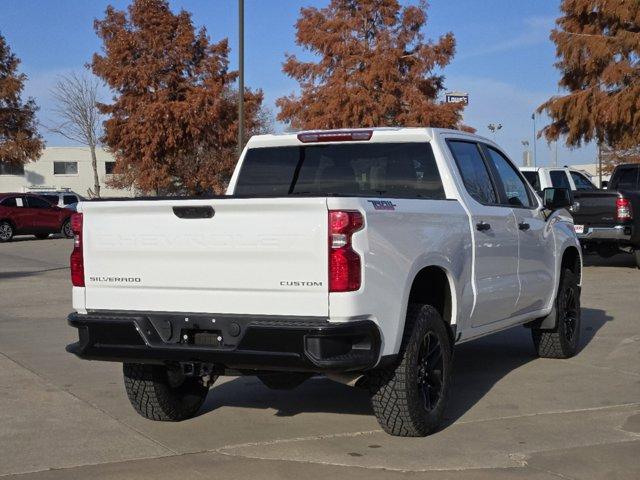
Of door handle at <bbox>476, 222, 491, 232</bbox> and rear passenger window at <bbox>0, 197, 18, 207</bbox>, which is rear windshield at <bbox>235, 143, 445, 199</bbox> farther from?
rear passenger window at <bbox>0, 197, 18, 207</bbox>

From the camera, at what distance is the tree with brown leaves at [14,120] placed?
42.4 m

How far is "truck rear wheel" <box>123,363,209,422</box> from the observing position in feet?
21.0

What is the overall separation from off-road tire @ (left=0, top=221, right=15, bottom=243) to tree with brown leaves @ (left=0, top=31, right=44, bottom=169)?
374 inches

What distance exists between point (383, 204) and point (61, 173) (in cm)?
6971

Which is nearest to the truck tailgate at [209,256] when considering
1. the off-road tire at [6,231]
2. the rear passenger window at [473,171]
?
the rear passenger window at [473,171]

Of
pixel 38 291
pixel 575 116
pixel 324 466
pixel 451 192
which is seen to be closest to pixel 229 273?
pixel 324 466

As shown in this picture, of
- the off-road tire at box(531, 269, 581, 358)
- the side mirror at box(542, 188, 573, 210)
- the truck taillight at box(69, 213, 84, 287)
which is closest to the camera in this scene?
the truck taillight at box(69, 213, 84, 287)

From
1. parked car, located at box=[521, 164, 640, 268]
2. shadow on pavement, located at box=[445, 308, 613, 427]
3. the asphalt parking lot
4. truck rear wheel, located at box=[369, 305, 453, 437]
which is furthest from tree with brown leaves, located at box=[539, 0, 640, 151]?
truck rear wheel, located at box=[369, 305, 453, 437]

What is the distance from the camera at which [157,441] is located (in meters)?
6.10

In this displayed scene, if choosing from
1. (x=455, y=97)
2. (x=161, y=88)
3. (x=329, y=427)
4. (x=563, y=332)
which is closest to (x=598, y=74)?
(x=455, y=97)

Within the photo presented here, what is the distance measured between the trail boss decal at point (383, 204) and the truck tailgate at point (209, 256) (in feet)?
1.26

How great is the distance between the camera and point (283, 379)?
6309mm

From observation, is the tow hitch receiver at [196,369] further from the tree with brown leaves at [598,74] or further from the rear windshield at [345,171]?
the tree with brown leaves at [598,74]

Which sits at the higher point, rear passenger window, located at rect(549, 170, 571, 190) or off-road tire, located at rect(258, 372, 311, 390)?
rear passenger window, located at rect(549, 170, 571, 190)
